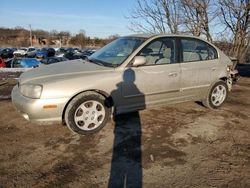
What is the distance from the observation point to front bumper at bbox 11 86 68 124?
11.9ft

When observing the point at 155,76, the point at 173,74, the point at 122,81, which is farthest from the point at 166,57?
the point at 122,81

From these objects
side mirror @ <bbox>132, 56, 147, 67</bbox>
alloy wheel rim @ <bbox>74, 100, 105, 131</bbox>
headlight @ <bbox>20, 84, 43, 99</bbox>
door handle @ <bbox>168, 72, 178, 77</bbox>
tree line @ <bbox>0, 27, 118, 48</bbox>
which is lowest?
alloy wheel rim @ <bbox>74, 100, 105, 131</bbox>

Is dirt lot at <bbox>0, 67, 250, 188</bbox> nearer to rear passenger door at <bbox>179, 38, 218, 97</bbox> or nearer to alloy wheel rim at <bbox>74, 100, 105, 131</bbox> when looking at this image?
alloy wheel rim at <bbox>74, 100, 105, 131</bbox>

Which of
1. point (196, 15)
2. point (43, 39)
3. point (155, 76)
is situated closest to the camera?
point (155, 76)

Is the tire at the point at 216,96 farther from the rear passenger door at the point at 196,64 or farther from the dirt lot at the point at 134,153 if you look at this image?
the dirt lot at the point at 134,153

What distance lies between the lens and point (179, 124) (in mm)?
4578

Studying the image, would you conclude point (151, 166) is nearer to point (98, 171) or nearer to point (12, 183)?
point (98, 171)

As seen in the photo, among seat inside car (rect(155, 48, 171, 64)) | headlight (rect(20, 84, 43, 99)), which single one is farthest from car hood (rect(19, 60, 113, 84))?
seat inside car (rect(155, 48, 171, 64))

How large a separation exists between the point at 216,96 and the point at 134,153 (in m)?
2.93

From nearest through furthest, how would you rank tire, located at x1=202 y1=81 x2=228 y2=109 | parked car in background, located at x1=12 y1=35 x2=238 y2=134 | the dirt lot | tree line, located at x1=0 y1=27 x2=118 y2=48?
the dirt lot
parked car in background, located at x1=12 y1=35 x2=238 y2=134
tire, located at x1=202 y1=81 x2=228 y2=109
tree line, located at x1=0 y1=27 x2=118 y2=48

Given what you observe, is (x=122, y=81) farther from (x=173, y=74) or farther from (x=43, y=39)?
(x=43, y=39)

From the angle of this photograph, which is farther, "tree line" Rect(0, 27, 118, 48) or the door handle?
"tree line" Rect(0, 27, 118, 48)

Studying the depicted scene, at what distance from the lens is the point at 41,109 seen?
3652 millimetres

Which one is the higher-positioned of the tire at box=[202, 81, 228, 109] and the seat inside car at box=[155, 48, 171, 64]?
the seat inside car at box=[155, 48, 171, 64]
